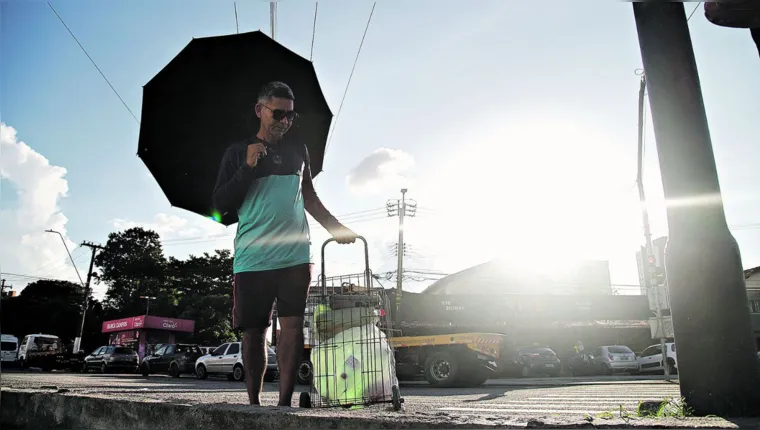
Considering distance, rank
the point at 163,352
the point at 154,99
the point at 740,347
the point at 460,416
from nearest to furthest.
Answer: the point at 460,416, the point at 740,347, the point at 154,99, the point at 163,352

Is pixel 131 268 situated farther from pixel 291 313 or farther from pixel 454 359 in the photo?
pixel 291 313

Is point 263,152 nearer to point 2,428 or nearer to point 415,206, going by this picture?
point 2,428

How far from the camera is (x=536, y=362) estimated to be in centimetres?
2267

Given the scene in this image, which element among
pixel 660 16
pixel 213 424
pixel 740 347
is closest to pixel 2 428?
pixel 213 424

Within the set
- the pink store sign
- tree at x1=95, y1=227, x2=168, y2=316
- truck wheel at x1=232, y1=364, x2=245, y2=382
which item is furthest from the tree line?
truck wheel at x1=232, y1=364, x2=245, y2=382

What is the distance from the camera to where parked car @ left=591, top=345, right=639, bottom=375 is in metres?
27.7

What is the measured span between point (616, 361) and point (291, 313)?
92.4 ft

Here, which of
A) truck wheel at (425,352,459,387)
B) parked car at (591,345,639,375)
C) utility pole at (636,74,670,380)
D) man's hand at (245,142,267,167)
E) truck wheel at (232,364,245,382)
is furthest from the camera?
parked car at (591,345,639,375)

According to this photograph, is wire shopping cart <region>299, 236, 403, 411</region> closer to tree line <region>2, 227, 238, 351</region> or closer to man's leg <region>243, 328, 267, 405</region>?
man's leg <region>243, 328, 267, 405</region>

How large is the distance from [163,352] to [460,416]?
89.2 feet

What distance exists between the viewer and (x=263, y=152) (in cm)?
323

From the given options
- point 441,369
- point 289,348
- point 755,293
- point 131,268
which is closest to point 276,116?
point 289,348

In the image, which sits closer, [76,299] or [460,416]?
[460,416]

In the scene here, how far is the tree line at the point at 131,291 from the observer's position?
187 feet
